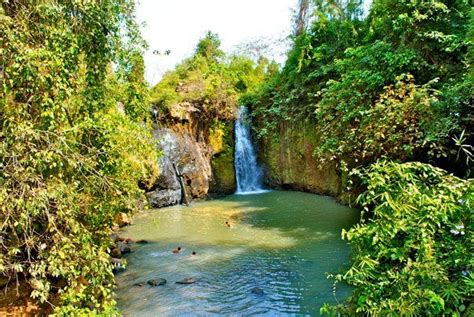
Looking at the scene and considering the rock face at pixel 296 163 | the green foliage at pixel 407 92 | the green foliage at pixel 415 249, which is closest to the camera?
the green foliage at pixel 415 249

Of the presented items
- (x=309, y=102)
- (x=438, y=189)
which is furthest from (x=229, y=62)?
(x=438, y=189)

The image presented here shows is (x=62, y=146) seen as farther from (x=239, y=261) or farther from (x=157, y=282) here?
(x=239, y=261)

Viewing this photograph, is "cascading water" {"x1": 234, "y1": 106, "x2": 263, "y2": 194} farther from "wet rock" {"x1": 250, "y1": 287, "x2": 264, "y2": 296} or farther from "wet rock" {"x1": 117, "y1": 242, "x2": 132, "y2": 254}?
"wet rock" {"x1": 250, "y1": 287, "x2": 264, "y2": 296}

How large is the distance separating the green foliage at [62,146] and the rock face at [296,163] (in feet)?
30.6

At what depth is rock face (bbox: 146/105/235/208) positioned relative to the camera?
12828 millimetres

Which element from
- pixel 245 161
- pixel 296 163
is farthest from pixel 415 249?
pixel 245 161

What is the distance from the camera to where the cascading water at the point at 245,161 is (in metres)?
15.4

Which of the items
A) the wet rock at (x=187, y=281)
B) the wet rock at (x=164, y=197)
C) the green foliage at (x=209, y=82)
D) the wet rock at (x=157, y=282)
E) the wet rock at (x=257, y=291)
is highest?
the green foliage at (x=209, y=82)

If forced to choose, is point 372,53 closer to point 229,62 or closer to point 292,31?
point 292,31

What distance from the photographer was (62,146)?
10.7 ft

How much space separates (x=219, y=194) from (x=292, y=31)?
9135 millimetres

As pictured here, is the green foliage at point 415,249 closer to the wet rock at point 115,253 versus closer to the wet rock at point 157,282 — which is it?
the wet rock at point 157,282

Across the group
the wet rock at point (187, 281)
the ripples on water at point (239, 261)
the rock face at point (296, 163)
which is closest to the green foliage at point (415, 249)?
the ripples on water at point (239, 261)

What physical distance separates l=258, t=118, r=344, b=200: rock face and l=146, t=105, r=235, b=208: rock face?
1.76m
